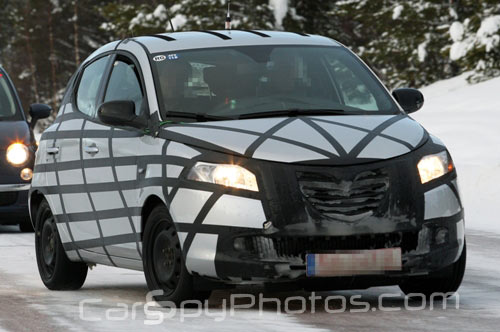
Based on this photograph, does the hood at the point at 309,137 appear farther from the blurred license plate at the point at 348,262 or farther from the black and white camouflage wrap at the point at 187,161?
the blurred license plate at the point at 348,262

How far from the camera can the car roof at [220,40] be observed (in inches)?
356

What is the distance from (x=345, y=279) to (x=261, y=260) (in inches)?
18.1

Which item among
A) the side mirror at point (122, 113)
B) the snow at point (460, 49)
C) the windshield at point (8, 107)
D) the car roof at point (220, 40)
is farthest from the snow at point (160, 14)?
the side mirror at point (122, 113)

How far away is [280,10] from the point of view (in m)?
43.4

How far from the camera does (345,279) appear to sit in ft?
25.1

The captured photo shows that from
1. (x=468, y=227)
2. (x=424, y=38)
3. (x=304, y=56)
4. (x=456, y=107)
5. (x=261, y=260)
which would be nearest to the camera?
(x=261, y=260)

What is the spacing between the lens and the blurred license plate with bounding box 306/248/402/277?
7.55 meters

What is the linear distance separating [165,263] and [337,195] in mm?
1178

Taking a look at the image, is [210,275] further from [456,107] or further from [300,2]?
[300,2]

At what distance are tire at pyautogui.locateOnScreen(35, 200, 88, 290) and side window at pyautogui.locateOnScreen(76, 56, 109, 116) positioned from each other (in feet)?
2.61

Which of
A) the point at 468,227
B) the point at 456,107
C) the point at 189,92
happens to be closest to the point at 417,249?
the point at 189,92

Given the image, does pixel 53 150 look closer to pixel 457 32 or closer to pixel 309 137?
pixel 309 137

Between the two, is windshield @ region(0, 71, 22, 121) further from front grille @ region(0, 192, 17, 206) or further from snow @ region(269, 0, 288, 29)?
snow @ region(269, 0, 288, 29)

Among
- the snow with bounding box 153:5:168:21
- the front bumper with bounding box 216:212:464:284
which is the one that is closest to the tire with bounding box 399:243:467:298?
the front bumper with bounding box 216:212:464:284
